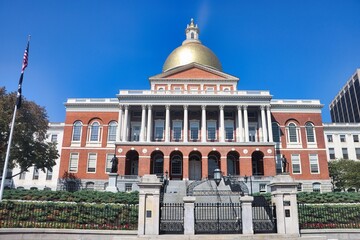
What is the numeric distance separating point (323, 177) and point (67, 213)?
42.2 m

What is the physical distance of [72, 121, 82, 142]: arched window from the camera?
50.0 meters

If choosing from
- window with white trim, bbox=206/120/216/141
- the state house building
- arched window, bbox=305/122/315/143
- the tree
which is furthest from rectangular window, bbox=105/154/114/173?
arched window, bbox=305/122/315/143

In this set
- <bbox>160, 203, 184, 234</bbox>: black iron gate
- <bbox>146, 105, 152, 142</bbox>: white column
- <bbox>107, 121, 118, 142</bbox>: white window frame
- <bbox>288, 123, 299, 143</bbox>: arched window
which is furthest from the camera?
<bbox>107, 121, 118, 142</bbox>: white window frame

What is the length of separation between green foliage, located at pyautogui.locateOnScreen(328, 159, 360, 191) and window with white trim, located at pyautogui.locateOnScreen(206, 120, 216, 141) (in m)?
22.1

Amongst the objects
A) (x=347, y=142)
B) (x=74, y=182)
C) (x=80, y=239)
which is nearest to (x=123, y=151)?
(x=74, y=182)

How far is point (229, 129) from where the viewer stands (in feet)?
162

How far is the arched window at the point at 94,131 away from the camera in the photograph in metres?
50.2

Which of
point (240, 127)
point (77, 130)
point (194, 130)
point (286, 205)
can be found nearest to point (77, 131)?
point (77, 130)

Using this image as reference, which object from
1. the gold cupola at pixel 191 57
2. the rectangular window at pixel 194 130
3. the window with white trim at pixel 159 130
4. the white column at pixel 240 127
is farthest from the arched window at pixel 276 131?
the window with white trim at pixel 159 130

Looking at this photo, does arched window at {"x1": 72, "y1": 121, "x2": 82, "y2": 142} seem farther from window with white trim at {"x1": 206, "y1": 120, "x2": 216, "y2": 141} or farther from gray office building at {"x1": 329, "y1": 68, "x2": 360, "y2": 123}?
gray office building at {"x1": 329, "y1": 68, "x2": 360, "y2": 123}

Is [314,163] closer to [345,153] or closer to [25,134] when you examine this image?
[345,153]

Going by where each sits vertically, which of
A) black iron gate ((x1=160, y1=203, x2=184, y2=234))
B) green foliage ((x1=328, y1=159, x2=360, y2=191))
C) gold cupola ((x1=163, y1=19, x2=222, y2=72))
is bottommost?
black iron gate ((x1=160, y1=203, x2=184, y2=234))

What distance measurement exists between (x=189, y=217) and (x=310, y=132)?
41610mm

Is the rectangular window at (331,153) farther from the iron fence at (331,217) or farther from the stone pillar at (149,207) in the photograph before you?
the stone pillar at (149,207)
